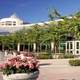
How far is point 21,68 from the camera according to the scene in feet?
36.1

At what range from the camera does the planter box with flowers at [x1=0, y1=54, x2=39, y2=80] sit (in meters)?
10.9

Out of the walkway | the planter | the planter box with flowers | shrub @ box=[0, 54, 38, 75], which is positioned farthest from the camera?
the walkway

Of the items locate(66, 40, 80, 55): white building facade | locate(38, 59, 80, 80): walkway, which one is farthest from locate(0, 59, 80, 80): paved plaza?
locate(66, 40, 80, 55): white building facade

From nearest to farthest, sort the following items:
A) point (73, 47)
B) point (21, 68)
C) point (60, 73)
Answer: point (21, 68), point (60, 73), point (73, 47)

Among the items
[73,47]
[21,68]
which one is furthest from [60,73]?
[73,47]

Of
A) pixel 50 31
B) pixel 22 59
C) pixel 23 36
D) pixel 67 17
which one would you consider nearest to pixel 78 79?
pixel 22 59

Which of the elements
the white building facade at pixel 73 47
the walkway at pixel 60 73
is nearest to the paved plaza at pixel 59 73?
the walkway at pixel 60 73

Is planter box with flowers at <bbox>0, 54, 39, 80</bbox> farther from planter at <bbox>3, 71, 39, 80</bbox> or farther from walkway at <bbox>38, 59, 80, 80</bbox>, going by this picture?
walkway at <bbox>38, 59, 80, 80</bbox>

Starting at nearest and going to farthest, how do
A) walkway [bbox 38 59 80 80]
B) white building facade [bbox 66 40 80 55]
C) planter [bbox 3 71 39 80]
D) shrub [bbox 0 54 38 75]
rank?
1. planter [bbox 3 71 39 80]
2. shrub [bbox 0 54 38 75]
3. walkway [bbox 38 59 80 80]
4. white building facade [bbox 66 40 80 55]

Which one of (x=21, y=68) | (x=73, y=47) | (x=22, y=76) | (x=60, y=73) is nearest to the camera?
(x=22, y=76)

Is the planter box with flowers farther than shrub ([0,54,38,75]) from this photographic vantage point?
No

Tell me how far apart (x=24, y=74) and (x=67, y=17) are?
2465cm

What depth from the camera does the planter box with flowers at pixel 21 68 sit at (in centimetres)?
1085

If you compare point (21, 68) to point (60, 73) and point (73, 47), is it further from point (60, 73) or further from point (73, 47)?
point (73, 47)
